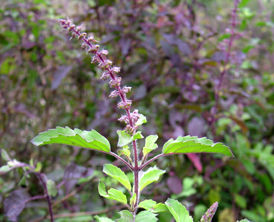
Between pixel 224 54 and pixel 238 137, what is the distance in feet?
1.64

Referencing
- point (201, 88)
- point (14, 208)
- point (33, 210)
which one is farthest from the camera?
point (201, 88)

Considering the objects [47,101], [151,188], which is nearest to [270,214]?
[151,188]

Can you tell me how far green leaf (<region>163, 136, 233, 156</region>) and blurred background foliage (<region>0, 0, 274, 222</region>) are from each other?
0.79 m

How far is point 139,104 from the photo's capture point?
177 cm

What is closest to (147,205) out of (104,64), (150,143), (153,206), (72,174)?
(153,206)

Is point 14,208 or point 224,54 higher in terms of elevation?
point 224,54

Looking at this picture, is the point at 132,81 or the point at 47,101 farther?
the point at 47,101

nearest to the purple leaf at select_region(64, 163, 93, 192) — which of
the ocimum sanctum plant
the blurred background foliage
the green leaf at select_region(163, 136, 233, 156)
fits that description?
the blurred background foliage

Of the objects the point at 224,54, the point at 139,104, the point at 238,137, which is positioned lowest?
the point at 238,137

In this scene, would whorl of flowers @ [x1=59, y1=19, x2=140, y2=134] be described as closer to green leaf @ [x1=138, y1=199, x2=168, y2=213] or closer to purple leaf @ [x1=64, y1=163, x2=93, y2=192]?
green leaf @ [x1=138, y1=199, x2=168, y2=213]

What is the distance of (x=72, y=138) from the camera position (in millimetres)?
589

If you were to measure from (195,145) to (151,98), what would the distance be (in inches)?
46.2

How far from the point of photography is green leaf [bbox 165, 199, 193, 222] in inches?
24.1

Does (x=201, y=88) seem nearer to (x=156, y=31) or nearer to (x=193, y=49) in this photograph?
(x=193, y=49)
